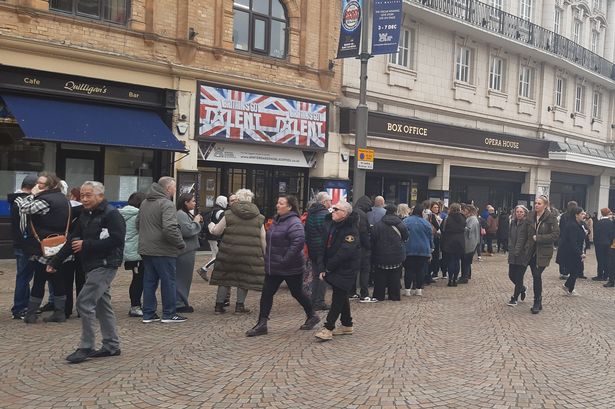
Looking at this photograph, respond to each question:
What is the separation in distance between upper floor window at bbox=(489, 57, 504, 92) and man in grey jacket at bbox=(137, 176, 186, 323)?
727 inches

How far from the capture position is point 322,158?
56.0 ft

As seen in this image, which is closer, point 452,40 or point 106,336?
point 106,336

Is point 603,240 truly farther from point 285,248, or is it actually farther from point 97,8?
point 97,8

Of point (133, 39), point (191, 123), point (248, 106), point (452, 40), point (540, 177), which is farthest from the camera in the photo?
point (540, 177)

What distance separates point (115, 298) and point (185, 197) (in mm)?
2230

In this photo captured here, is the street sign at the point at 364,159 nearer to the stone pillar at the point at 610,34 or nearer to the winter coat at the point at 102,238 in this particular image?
the winter coat at the point at 102,238

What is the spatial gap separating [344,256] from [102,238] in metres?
2.64

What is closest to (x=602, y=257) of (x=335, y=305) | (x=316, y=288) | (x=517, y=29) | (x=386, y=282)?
(x=386, y=282)

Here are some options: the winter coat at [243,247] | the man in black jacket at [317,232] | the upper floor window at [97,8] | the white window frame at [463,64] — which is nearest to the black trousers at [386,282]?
the man in black jacket at [317,232]

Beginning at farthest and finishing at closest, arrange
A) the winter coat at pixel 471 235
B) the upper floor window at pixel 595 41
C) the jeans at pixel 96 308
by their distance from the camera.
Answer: the upper floor window at pixel 595 41 → the winter coat at pixel 471 235 → the jeans at pixel 96 308

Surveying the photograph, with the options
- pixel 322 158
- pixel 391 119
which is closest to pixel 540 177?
pixel 391 119

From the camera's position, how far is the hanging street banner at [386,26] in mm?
12984

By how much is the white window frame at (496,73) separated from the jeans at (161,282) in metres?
18.6

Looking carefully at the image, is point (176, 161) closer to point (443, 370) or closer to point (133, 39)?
point (133, 39)
